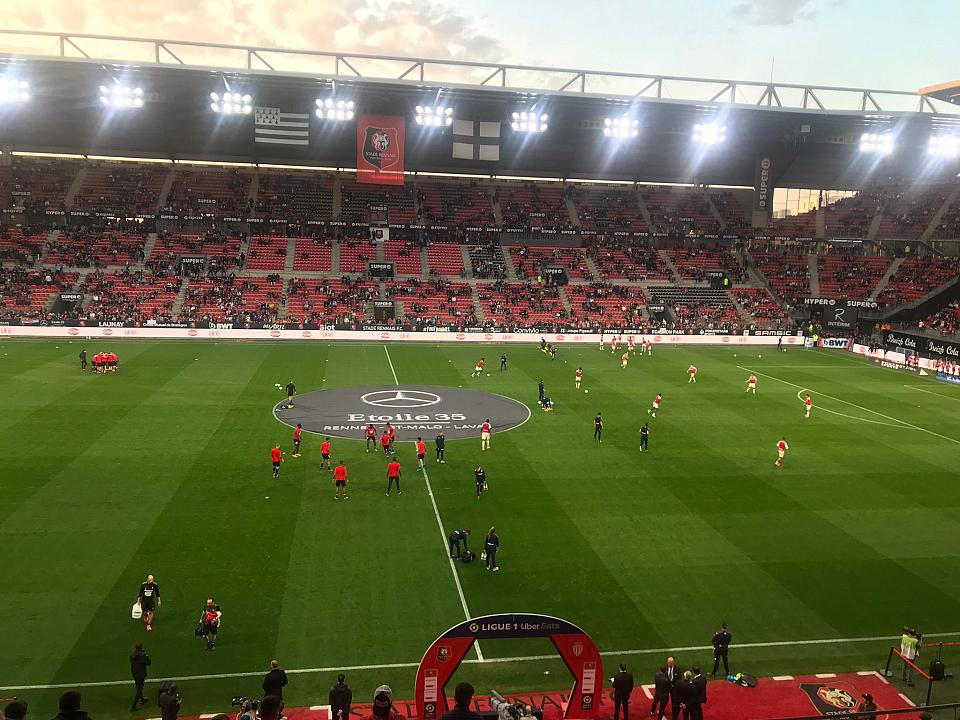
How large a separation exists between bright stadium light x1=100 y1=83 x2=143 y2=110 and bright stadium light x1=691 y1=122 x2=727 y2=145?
4610cm

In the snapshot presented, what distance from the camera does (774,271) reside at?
77.7 meters

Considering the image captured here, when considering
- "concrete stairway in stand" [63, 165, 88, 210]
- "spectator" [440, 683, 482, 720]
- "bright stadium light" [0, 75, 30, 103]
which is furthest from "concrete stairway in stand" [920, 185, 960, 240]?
"concrete stairway in stand" [63, 165, 88, 210]

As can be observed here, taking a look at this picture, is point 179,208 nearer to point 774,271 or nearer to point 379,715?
point 774,271

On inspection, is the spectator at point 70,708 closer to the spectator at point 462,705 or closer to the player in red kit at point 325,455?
the spectator at point 462,705

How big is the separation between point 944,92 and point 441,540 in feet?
201

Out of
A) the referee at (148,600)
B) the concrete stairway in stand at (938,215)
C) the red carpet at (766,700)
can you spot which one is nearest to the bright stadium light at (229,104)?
the referee at (148,600)

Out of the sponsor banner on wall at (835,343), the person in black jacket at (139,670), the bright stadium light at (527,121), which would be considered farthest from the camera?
the sponsor banner on wall at (835,343)

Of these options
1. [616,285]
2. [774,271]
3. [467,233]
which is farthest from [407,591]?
[774,271]

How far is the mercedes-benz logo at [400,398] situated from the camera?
35.4 m

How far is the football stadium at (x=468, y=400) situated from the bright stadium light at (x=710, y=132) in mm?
307

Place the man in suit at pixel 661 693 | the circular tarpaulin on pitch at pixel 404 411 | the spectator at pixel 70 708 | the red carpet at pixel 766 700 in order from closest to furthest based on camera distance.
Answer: the spectator at pixel 70 708 → the man in suit at pixel 661 693 → the red carpet at pixel 766 700 → the circular tarpaulin on pitch at pixel 404 411

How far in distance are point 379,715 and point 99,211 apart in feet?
246

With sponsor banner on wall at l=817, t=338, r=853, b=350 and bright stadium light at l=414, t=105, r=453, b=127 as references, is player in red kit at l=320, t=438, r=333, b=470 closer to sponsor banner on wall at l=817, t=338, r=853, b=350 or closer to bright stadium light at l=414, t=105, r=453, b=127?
bright stadium light at l=414, t=105, r=453, b=127

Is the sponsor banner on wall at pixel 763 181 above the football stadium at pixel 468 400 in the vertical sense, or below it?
above
